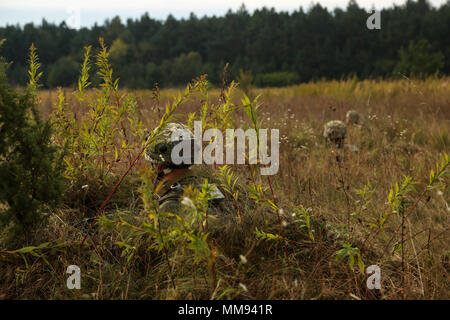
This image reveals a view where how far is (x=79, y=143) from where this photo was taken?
225cm

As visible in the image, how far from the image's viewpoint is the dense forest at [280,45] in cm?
4397

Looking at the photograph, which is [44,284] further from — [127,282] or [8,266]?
[127,282]

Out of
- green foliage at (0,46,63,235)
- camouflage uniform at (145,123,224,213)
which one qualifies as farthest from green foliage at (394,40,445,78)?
green foliage at (0,46,63,235)

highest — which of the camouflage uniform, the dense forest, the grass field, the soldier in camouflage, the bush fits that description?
the dense forest

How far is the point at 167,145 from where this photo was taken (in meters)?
2.03

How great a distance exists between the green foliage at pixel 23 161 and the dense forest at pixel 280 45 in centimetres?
3612

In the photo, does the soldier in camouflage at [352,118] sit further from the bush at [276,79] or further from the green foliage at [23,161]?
the bush at [276,79]

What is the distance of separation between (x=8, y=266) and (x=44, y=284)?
21cm

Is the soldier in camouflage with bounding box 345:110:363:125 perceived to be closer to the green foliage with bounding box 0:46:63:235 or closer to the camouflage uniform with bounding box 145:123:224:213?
the camouflage uniform with bounding box 145:123:224:213

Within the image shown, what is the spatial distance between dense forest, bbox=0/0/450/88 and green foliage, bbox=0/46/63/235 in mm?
36120

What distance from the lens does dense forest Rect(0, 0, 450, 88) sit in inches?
1731

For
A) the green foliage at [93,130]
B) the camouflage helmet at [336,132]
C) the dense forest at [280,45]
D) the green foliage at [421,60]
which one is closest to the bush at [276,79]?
the dense forest at [280,45]

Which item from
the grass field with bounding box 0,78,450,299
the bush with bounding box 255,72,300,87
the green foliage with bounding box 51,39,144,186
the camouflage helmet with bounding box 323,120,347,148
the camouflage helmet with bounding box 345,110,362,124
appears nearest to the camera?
the grass field with bounding box 0,78,450,299

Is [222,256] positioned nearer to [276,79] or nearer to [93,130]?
[93,130]
